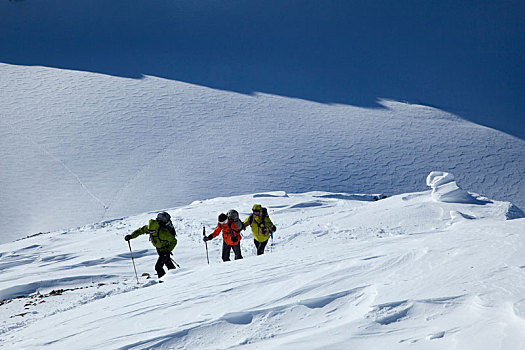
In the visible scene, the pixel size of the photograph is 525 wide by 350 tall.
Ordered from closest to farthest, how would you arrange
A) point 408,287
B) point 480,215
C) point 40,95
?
point 408,287
point 480,215
point 40,95

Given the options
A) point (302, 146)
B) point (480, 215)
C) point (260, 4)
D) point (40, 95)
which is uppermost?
point (260, 4)

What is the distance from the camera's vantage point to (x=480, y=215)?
430 inches

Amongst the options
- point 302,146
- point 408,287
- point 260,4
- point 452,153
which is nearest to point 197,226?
point 408,287

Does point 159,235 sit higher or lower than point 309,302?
higher

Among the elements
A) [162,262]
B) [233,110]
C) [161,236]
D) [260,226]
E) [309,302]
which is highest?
[233,110]

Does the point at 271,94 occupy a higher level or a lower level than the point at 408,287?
higher

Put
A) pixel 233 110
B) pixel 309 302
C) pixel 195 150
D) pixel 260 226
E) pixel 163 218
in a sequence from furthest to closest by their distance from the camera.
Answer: pixel 233 110
pixel 195 150
pixel 260 226
pixel 163 218
pixel 309 302

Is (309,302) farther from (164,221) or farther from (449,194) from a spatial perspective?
(449,194)

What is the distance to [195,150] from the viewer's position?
22172mm

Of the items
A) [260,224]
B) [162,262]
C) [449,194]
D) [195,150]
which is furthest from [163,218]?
[195,150]

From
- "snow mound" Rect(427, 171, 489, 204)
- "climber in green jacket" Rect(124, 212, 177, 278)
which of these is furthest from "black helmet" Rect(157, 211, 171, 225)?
"snow mound" Rect(427, 171, 489, 204)

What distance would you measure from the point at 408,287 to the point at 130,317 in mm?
2514

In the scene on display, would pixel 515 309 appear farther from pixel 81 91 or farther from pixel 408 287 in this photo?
pixel 81 91

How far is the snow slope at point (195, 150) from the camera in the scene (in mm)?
18077
